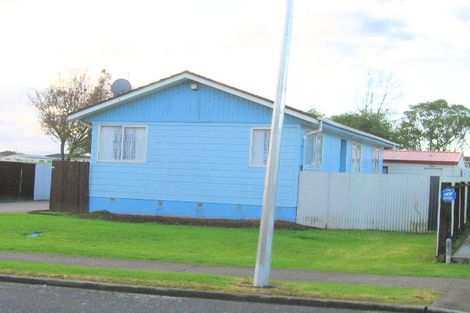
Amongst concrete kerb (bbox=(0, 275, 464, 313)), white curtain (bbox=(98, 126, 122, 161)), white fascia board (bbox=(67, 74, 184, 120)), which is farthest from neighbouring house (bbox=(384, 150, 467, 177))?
concrete kerb (bbox=(0, 275, 464, 313))

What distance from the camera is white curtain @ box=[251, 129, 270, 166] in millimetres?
18906

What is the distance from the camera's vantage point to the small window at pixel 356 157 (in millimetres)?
25531

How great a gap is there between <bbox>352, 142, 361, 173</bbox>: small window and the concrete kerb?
17584mm

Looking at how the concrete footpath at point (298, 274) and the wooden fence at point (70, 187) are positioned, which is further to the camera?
the wooden fence at point (70, 187)

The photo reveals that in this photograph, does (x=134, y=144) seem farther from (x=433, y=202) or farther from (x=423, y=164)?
(x=423, y=164)

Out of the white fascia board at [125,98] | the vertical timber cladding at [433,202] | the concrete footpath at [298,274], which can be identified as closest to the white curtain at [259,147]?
the white fascia board at [125,98]

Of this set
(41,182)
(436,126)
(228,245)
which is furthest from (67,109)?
(436,126)

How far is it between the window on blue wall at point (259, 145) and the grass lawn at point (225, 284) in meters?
9.10

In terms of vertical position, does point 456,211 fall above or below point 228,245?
above

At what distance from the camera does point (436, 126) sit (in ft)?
218

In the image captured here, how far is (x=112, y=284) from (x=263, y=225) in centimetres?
246

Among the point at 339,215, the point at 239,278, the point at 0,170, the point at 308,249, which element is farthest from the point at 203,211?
the point at 0,170

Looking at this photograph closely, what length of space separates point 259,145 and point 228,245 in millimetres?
5388

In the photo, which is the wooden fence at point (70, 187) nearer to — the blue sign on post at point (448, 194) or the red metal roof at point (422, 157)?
the blue sign on post at point (448, 194)
